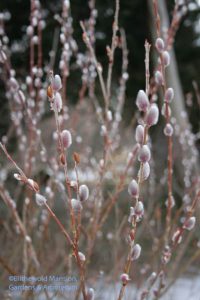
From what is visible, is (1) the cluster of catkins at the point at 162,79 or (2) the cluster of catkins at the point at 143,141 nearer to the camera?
(2) the cluster of catkins at the point at 143,141

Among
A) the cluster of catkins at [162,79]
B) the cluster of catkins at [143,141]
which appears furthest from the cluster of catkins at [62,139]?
the cluster of catkins at [162,79]

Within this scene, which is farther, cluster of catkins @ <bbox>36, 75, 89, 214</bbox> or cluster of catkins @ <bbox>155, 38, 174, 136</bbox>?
cluster of catkins @ <bbox>155, 38, 174, 136</bbox>

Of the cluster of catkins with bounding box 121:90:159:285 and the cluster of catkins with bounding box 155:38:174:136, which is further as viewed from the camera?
the cluster of catkins with bounding box 155:38:174:136

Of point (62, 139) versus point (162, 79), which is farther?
point (162, 79)

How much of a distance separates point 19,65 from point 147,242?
2.47 metres

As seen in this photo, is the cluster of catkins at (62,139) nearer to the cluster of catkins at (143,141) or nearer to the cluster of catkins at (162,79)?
the cluster of catkins at (143,141)

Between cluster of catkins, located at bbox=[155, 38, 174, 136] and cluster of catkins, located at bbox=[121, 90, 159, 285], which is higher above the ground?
cluster of catkins, located at bbox=[155, 38, 174, 136]

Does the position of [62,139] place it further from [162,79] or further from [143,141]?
[162,79]

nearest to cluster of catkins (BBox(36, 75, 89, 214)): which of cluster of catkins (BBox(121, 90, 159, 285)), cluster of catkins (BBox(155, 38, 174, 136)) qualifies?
cluster of catkins (BBox(121, 90, 159, 285))

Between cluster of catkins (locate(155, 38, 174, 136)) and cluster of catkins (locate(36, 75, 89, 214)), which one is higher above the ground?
cluster of catkins (locate(155, 38, 174, 136))

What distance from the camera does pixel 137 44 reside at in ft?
18.0

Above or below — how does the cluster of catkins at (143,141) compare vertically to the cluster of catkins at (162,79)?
below

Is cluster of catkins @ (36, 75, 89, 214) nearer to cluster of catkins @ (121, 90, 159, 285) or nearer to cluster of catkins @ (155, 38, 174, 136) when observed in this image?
cluster of catkins @ (121, 90, 159, 285)

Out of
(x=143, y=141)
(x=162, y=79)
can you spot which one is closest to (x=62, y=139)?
(x=143, y=141)
